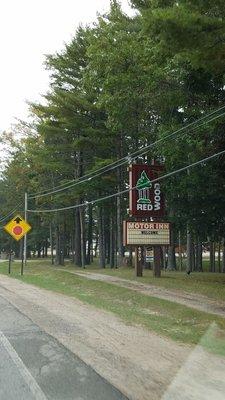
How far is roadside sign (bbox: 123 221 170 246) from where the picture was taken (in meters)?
26.2

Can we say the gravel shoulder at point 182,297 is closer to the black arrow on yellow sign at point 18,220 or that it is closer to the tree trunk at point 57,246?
the black arrow on yellow sign at point 18,220

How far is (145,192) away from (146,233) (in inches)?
77.7

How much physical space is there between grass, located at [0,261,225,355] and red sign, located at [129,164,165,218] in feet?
15.2

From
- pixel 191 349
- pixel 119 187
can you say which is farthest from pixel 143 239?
pixel 191 349

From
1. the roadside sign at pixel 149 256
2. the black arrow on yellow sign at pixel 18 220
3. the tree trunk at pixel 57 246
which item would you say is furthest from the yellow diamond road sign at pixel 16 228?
the tree trunk at pixel 57 246

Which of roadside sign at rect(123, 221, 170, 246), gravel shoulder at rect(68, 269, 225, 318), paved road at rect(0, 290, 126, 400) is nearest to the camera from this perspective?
paved road at rect(0, 290, 126, 400)

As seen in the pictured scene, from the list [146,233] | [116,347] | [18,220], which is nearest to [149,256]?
[146,233]

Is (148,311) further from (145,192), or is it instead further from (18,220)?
(18,220)

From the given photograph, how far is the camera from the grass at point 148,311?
1173 cm

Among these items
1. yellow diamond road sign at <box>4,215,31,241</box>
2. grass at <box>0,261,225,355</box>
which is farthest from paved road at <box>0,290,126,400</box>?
yellow diamond road sign at <box>4,215,31,241</box>

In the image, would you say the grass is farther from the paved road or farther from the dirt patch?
the paved road

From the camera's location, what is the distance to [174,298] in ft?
57.9

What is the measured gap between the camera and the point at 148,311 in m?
15.1

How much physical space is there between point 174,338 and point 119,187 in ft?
89.6
